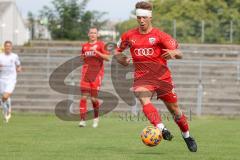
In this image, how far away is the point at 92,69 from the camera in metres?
18.8

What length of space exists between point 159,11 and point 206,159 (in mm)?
42834

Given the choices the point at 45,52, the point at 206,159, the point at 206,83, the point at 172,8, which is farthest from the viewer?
the point at 172,8

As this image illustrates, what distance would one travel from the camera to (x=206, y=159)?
10.4 meters

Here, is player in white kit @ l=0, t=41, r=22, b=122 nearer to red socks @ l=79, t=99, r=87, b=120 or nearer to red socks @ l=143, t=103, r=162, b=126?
red socks @ l=79, t=99, r=87, b=120

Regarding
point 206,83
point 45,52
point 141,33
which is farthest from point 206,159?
point 45,52

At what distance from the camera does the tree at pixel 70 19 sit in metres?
36.8

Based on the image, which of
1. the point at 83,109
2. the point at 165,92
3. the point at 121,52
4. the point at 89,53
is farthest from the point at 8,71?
the point at 165,92

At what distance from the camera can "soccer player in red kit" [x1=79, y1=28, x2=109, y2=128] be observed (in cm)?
1838

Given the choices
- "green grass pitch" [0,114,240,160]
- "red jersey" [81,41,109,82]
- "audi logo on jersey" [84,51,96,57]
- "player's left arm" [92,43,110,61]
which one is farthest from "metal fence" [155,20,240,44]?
"green grass pitch" [0,114,240,160]

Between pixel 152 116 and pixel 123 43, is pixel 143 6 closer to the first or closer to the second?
pixel 123 43

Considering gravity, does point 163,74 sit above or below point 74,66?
above

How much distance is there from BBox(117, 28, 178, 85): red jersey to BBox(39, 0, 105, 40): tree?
25.0 meters

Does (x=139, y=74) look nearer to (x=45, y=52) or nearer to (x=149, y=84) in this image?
(x=149, y=84)

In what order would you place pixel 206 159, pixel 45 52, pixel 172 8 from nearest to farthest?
1. pixel 206 159
2. pixel 45 52
3. pixel 172 8
